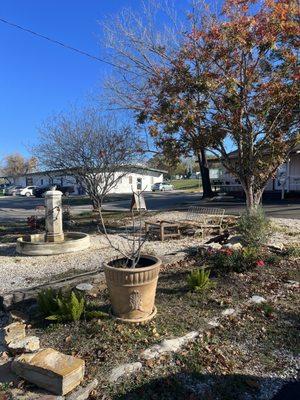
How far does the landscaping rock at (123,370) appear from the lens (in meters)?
3.50

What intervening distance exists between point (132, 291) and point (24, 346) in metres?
1.25

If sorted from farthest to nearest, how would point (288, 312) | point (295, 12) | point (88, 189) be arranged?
point (88, 189)
point (295, 12)
point (288, 312)

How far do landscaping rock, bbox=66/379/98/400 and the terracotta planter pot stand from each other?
119 centimetres

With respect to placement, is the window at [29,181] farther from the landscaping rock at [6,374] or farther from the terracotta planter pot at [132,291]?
the landscaping rock at [6,374]

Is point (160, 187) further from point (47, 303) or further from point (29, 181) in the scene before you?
point (47, 303)

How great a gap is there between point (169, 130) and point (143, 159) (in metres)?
6.90

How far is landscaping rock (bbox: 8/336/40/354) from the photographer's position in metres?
3.91

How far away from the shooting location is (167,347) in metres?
4.01

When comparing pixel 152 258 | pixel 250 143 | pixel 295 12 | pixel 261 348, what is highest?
pixel 295 12

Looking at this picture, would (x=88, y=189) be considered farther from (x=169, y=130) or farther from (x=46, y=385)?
(x=46, y=385)

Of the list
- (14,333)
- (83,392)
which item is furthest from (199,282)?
(83,392)

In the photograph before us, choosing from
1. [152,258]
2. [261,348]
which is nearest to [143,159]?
[152,258]

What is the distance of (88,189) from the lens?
16.4 metres

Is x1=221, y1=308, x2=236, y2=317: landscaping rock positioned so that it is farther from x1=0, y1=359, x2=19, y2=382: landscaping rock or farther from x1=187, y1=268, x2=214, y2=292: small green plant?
x1=0, y1=359, x2=19, y2=382: landscaping rock
